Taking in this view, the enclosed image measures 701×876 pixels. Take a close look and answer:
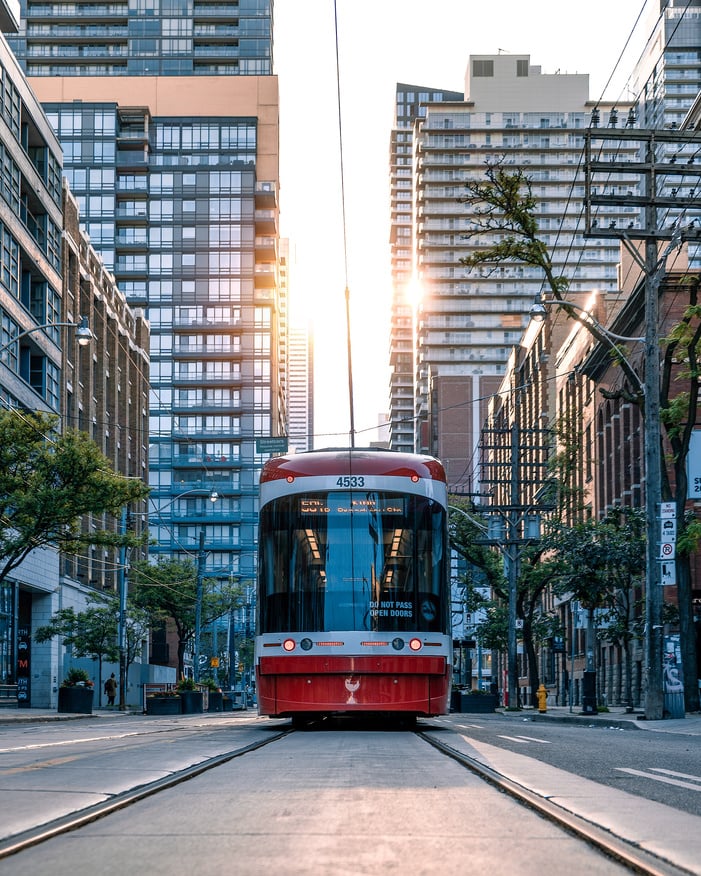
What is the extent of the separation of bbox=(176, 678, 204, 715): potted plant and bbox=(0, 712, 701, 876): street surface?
33.3m

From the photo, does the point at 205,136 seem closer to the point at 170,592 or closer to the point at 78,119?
the point at 78,119

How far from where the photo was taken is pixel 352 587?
1947 cm

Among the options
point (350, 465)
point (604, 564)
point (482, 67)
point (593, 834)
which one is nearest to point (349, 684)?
point (350, 465)

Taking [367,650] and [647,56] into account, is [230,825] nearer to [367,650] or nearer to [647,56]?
[367,650]

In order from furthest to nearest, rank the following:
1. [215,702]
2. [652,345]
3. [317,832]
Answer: [215,702]
[652,345]
[317,832]

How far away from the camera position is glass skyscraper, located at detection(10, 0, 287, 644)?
128 m

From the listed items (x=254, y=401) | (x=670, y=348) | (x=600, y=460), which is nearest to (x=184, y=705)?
(x=670, y=348)

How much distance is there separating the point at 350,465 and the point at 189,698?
28.3 meters

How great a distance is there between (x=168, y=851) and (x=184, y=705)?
41.4 metres

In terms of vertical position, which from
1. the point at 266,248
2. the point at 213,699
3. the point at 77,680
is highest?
the point at 266,248

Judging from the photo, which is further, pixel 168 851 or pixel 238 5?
pixel 238 5

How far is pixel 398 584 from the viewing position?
19641 millimetres

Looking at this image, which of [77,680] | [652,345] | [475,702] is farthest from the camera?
[475,702]

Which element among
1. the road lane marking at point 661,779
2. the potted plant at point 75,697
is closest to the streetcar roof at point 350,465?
the road lane marking at point 661,779
